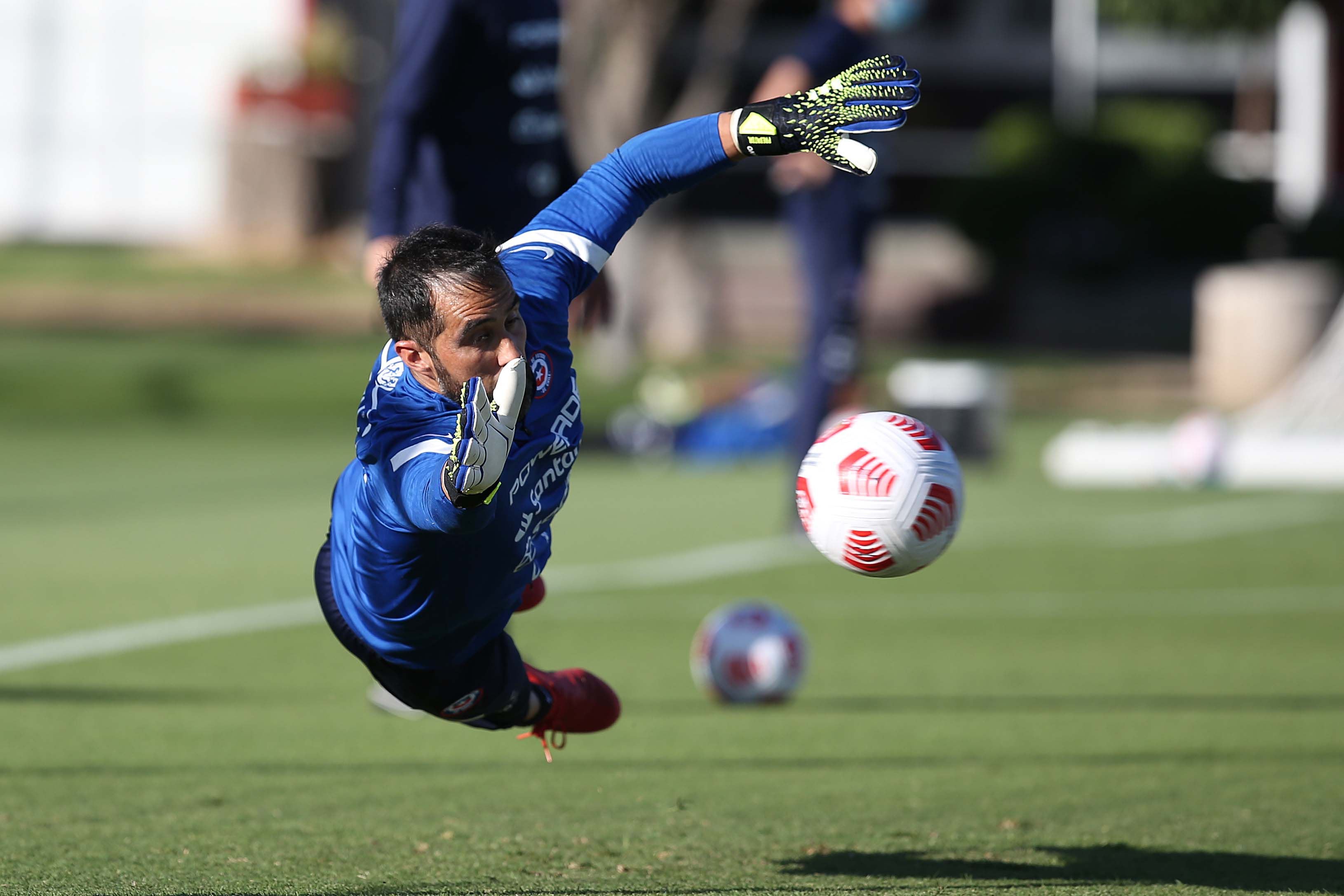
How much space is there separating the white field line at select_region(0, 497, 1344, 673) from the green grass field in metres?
0.06

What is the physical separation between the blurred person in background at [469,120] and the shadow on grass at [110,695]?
1633mm

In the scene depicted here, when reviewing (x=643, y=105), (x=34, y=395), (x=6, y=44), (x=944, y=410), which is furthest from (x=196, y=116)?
(x=944, y=410)

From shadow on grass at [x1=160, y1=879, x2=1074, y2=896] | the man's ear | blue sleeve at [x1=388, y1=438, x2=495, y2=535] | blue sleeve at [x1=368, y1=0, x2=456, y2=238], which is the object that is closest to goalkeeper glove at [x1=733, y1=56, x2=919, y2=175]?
the man's ear

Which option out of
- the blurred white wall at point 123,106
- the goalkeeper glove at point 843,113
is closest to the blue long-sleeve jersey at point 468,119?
the goalkeeper glove at point 843,113

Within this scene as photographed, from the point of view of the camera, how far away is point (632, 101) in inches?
802

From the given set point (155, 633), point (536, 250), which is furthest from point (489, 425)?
point (155, 633)

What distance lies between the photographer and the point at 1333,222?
22.5 metres

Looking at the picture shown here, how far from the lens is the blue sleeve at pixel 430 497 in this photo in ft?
10.3

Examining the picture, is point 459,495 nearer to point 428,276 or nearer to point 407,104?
point 428,276

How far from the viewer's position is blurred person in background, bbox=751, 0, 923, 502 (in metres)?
8.27

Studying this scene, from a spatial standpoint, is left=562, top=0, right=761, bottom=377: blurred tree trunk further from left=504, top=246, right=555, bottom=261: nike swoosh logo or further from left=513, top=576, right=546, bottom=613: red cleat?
left=504, top=246, right=555, bottom=261: nike swoosh logo

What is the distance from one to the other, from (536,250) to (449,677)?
1.00 meters

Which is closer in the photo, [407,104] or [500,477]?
[500,477]

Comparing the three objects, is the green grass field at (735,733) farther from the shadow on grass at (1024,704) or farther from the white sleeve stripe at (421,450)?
the white sleeve stripe at (421,450)
